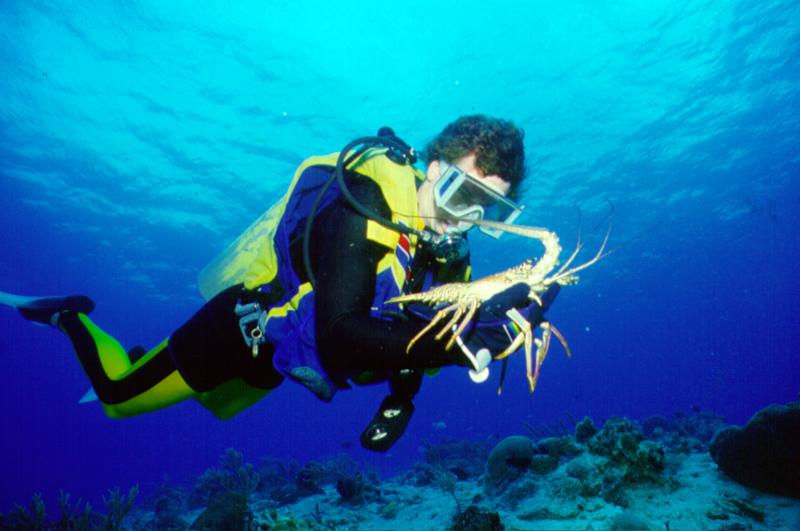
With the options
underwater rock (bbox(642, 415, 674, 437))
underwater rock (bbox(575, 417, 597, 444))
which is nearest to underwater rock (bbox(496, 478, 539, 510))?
underwater rock (bbox(575, 417, 597, 444))

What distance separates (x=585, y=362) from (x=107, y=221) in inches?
4193

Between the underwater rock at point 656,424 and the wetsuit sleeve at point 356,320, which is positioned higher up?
the underwater rock at point 656,424

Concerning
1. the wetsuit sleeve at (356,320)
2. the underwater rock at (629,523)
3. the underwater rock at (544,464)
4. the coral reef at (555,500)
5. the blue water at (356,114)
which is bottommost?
the underwater rock at (629,523)

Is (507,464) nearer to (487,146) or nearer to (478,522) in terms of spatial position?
(478,522)

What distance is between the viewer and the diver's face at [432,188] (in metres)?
3.11

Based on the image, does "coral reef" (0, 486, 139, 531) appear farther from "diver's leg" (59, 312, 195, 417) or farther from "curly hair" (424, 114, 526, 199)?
"curly hair" (424, 114, 526, 199)

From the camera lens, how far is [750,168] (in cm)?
2419

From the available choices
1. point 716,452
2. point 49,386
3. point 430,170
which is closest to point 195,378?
point 430,170

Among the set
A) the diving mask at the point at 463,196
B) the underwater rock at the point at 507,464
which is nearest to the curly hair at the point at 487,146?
the diving mask at the point at 463,196

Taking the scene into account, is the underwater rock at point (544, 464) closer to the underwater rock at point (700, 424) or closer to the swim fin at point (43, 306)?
the swim fin at point (43, 306)

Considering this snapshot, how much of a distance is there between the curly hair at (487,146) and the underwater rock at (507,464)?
5271 mm

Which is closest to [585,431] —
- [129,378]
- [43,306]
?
[129,378]

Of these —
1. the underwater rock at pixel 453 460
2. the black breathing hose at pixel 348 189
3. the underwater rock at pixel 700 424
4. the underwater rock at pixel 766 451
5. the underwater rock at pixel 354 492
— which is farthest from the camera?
the underwater rock at pixel 700 424

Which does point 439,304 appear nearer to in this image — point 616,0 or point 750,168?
point 616,0
